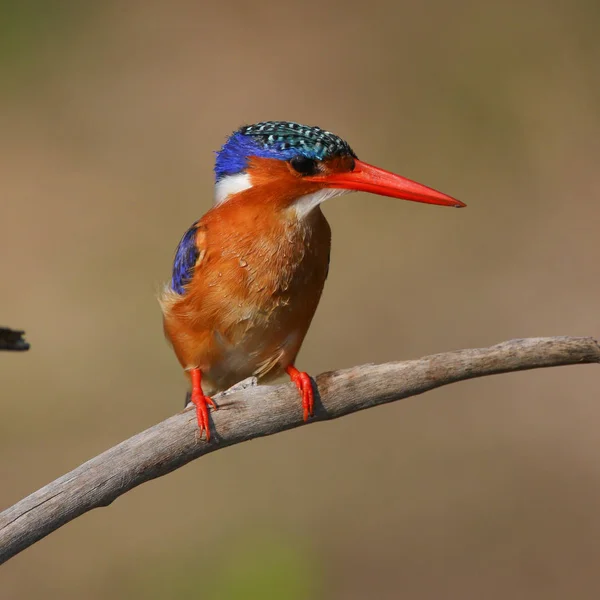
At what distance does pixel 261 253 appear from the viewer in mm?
1943

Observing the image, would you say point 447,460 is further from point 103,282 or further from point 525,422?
point 103,282

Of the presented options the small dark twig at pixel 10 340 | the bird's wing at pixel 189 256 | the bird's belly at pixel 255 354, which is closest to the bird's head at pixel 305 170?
the bird's wing at pixel 189 256

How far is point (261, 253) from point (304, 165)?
0.72 feet

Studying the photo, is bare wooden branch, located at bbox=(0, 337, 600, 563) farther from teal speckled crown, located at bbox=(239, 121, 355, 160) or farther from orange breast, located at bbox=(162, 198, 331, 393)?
teal speckled crown, located at bbox=(239, 121, 355, 160)

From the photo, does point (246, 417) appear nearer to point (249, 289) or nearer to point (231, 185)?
point (249, 289)

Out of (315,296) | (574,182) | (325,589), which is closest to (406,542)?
(325,589)

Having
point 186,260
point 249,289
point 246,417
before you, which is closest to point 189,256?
point 186,260

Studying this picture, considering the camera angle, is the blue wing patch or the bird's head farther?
the blue wing patch

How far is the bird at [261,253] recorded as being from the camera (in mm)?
1828

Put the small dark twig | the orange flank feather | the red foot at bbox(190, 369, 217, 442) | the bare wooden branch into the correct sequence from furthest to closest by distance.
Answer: the orange flank feather < the red foot at bbox(190, 369, 217, 442) < the bare wooden branch < the small dark twig

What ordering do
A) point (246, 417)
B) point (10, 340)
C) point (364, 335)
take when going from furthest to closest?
1. point (364, 335)
2. point (246, 417)
3. point (10, 340)

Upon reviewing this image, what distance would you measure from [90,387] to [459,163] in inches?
82.1

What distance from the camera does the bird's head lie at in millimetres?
1812

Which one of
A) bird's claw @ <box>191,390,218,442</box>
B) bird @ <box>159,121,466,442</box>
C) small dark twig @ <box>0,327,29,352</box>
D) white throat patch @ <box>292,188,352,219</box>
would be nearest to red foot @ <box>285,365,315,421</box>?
bird @ <box>159,121,466,442</box>
